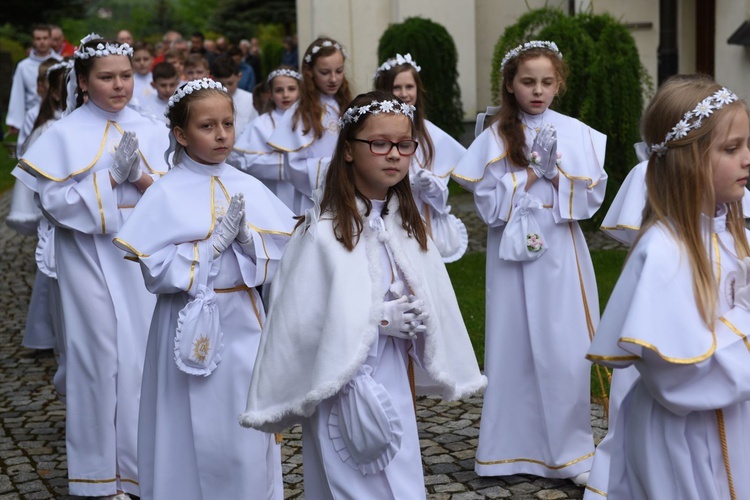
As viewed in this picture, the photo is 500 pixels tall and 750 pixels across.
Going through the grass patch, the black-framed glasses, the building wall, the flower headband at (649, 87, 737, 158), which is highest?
the building wall

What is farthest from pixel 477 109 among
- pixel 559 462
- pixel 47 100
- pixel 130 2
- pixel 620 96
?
pixel 130 2

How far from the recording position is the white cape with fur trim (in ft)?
13.2

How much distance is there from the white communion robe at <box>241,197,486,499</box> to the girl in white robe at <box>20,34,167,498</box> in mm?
2037

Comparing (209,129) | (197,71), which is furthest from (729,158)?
(197,71)

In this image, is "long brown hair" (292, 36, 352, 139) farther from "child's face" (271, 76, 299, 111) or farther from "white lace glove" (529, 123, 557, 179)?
"white lace glove" (529, 123, 557, 179)

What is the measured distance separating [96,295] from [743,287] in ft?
11.8

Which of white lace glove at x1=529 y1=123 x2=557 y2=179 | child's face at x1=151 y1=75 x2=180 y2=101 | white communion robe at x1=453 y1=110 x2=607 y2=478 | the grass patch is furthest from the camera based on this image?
child's face at x1=151 y1=75 x2=180 y2=101

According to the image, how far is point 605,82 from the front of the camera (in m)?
11.9

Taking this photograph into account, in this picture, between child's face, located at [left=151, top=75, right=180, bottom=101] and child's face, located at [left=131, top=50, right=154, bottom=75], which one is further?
child's face, located at [left=131, top=50, right=154, bottom=75]

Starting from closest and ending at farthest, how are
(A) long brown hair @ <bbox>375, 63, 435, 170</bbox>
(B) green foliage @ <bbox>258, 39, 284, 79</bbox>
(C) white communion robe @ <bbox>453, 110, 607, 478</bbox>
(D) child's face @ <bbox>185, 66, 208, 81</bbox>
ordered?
(C) white communion robe @ <bbox>453, 110, 607, 478</bbox>
(A) long brown hair @ <bbox>375, 63, 435, 170</bbox>
(D) child's face @ <bbox>185, 66, 208, 81</bbox>
(B) green foliage @ <bbox>258, 39, 284, 79</bbox>

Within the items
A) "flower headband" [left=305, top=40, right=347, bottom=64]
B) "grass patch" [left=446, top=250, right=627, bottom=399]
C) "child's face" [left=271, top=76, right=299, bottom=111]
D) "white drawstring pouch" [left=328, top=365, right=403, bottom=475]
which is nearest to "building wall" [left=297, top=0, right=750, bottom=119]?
"grass patch" [left=446, top=250, right=627, bottom=399]

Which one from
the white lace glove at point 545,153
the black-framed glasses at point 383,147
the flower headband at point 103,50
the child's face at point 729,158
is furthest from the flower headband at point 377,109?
the flower headband at point 103,50

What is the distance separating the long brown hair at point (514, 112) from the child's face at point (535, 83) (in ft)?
0.10

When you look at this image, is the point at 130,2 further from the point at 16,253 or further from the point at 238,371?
the point at 238,371
